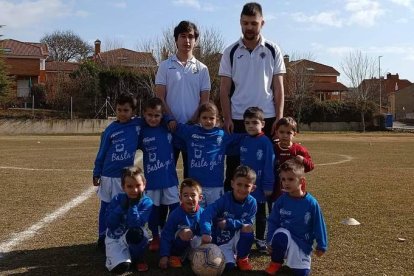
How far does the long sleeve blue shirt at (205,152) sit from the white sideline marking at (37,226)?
Result: 1914mm

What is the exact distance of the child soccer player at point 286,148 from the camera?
15.9 ft

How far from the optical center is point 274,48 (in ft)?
17.1

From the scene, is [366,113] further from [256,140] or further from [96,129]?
[256,140]

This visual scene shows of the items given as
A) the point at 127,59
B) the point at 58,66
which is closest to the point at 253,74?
the point at 127,59

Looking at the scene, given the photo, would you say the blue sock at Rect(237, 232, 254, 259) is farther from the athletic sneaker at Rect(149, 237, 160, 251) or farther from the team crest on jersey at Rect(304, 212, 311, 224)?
the athletic sneaker at Rect(149, 237, 160, 251)

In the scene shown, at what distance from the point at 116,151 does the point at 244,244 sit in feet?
5.23

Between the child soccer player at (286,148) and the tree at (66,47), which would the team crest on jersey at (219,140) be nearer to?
the child soccer player at (286,148)

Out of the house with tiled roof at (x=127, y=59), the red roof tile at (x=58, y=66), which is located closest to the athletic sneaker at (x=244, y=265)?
the house with tiled roof at (x=127, y=59)

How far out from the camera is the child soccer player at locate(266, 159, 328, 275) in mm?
4266

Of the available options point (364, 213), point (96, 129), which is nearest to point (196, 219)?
point (364, 213)

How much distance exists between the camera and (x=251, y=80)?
5.14 meters

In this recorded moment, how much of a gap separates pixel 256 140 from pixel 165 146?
0.90 m

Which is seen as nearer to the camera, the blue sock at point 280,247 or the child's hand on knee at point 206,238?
the blue sock at point 280,247

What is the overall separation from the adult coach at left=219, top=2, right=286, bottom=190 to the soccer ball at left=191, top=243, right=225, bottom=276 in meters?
1.23
